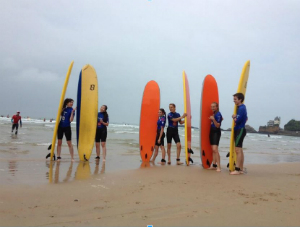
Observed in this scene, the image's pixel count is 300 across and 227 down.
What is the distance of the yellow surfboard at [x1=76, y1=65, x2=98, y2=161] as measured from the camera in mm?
6059

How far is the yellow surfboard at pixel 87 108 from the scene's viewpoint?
6.06m

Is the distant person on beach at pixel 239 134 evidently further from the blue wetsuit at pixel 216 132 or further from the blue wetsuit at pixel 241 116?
the blue wetsuit at pixel 216 132

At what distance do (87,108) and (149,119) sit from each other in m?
1.53

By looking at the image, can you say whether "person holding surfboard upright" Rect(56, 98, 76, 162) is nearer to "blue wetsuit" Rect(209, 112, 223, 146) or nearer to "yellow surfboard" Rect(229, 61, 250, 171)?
"blue wetsuit" Rect(209, 112, 223, 146)

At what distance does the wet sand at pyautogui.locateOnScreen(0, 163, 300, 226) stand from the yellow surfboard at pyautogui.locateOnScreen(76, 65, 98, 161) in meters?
2.46

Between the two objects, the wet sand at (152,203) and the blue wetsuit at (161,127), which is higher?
the blue wetsuit at (161,127)

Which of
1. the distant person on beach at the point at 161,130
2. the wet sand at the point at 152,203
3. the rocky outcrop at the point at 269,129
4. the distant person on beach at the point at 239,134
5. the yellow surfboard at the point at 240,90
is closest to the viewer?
the wet sand at the point at 152,203

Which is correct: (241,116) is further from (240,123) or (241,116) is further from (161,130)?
(161,130)

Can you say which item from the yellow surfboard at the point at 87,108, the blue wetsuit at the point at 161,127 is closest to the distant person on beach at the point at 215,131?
the blue wetsuit at the point at 161,127

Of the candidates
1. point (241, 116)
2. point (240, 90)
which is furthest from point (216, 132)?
point (240, 90)

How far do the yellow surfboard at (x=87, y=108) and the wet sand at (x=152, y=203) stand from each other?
8.08 ft

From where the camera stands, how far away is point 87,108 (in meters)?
6.17

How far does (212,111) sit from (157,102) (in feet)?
5.40

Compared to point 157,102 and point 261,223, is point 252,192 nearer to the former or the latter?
point 261,223
